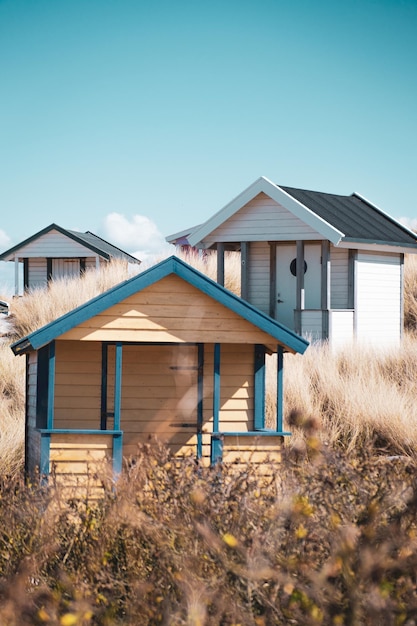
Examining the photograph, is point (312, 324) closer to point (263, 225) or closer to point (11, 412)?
point (263, 225)

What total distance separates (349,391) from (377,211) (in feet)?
37.8

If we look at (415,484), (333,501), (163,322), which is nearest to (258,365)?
(163,322)

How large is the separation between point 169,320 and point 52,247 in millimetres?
26231

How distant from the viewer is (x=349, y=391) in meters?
14.8

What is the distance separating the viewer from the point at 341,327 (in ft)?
70.8

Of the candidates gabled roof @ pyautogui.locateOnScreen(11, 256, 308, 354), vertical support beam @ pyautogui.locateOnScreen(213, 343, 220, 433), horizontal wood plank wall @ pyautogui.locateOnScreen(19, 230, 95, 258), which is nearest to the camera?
gabled roof @ pyautogui.locateOnScreen(11, 256, 308, 354)

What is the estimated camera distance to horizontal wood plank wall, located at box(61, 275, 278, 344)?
9.93 m

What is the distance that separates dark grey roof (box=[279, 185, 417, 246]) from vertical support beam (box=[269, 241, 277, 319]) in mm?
1361

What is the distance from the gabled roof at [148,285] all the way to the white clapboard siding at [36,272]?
26.1m

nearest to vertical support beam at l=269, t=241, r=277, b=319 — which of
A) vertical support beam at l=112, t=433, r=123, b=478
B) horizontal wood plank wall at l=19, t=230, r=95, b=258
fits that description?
vertical support beam at l=112, t=433, r=123, b=478

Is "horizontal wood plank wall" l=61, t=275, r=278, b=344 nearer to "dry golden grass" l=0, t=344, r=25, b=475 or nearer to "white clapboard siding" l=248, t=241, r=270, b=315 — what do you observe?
"dry golden grass" l=0, t=344, r=25, b=475

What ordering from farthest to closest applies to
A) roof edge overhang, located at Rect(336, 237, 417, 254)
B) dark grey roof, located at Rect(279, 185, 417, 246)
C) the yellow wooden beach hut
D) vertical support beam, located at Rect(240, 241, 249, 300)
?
vertical support beam, located at Rect(240, 241, 249, 300) → dark grey roof, located at Rect(279, 185, 417, 246) → roof edge overhang, located at Rect(336, 237, 417, 254) → the yellow wooden beach hut

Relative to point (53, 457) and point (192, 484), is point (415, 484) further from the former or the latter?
point (53, 457)

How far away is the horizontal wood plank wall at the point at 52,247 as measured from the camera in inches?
1385
